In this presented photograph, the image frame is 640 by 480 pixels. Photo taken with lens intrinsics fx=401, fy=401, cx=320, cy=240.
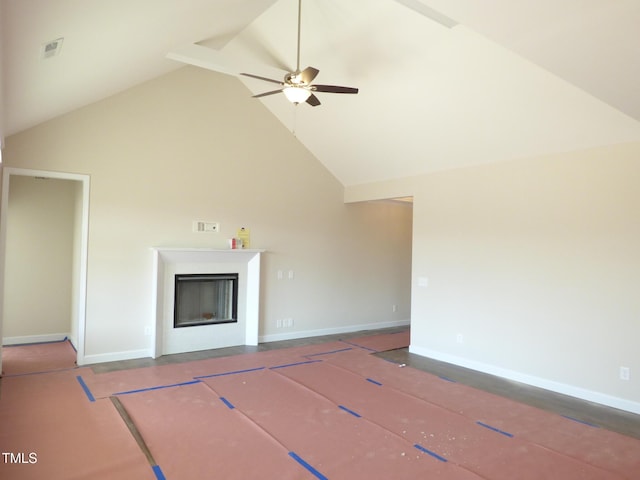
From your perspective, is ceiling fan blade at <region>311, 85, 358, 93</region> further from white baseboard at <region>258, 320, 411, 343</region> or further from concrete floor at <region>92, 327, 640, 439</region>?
white baseboard at <region>258, 320, 411, 343</region>

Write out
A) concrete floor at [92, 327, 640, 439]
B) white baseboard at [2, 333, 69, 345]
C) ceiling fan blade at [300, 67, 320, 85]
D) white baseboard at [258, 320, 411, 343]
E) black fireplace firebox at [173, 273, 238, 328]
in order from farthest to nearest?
white baseboard at [258, 320, 411, 343] → white baseboard at [2, 333, 69, 345] → black fireplace firebox at [173, 273, 238, 328] → concrete floor at [92, 327, 640, 439] → ceiling fan blade at [300, 67, 320, 85]

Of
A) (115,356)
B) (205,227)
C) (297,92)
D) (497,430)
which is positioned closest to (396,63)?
(297,92)

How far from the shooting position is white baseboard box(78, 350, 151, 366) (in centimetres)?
511

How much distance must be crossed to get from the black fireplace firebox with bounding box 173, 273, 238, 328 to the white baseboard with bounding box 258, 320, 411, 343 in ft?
2.40

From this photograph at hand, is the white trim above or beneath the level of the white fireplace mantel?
beneath

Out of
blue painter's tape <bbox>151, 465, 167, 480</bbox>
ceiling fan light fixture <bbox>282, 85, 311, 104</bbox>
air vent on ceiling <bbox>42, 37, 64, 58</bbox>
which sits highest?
ceiling fan light fixture <bbox>282, 85, 311, 104</bbox>

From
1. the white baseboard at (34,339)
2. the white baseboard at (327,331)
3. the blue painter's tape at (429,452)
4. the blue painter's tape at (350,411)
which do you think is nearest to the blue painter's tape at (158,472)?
the blue painter's tape at (350,411)

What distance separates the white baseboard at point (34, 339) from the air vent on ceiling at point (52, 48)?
16.4 ft

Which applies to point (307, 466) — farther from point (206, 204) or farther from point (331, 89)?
point (206, 204)

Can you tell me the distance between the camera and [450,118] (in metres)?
4.91

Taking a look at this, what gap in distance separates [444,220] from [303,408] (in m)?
3.34

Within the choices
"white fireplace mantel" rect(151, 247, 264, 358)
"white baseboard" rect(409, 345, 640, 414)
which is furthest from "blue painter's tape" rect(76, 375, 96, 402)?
"white baseboard" rect(409, 345, 640, 414)

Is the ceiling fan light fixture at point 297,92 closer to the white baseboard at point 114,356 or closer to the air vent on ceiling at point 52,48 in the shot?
the air vent on ceiling at point 52,48

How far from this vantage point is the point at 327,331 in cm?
730
